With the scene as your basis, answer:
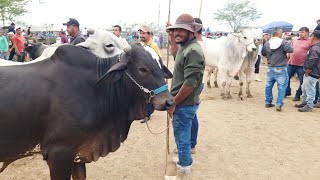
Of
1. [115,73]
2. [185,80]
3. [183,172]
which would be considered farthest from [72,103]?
[183,172]

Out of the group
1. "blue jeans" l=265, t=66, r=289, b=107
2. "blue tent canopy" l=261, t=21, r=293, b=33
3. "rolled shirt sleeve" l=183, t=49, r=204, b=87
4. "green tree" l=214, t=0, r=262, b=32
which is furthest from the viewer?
"green tree" l=214, t=0, r=262, b=32

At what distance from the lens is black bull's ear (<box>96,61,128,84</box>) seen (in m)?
2.49

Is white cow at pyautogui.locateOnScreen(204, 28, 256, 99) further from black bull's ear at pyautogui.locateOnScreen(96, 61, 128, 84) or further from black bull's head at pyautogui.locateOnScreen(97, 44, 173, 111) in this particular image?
black bull's ear at pyautogui.locateOnScreen(96, 61, 128, 84)

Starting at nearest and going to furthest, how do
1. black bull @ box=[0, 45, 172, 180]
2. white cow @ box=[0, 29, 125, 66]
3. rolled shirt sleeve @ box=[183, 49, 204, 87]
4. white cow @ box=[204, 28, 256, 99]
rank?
black bull @ box=[0, 45, 172, 180] → rolled shirt sleeve @ box=[183, 49, 204, 87] → white cow @ box=[0, 29, 125, 66] → white cow @ box=[204, 28, 256, 99]

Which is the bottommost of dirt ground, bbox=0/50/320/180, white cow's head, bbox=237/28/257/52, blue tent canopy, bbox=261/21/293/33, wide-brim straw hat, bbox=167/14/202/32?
dirt ground, bbox=0/50/320/180

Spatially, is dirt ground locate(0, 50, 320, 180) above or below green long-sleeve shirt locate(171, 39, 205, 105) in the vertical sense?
below

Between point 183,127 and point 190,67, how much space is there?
26.6 inches

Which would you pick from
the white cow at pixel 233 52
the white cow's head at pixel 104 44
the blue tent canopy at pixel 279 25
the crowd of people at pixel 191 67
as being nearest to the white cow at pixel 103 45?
the white cow's head at pixel 104 44

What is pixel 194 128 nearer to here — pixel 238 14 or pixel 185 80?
pixel 185 80

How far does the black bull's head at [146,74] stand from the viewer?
8.41 ft

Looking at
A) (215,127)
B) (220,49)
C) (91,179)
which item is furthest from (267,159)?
(220,49)

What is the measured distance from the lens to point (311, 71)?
6898 millimetres

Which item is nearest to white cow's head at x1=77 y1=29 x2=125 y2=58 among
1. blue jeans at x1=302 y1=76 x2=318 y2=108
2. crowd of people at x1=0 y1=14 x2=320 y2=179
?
crowd of people at x1=0 y1=14 x2=320 y2=179

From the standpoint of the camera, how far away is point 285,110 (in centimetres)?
721
